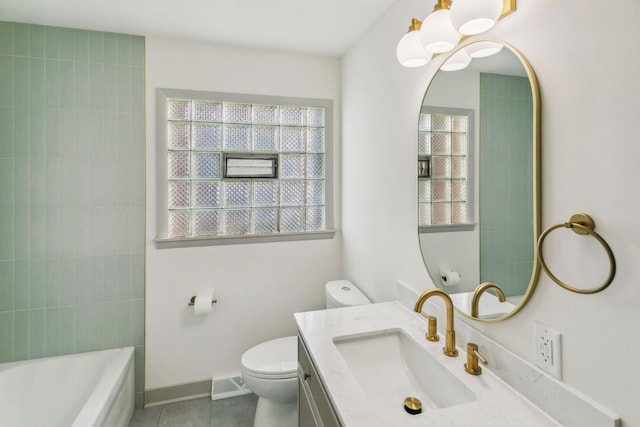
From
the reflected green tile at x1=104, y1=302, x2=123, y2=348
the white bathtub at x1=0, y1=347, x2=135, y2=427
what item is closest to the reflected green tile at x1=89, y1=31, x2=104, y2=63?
the reflected green tile at x1=104, y1=302, x2=123, y2=348

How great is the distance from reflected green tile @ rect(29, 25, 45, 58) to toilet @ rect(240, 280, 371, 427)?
2241mm

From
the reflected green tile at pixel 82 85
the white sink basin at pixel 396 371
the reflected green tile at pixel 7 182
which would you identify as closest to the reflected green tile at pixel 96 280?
the reflected green tile at pixel 7 182

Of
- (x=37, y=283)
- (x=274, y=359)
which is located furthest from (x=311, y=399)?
(x=37, y=283)

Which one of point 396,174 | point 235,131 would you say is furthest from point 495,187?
point 235,131

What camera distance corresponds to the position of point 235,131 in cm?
227

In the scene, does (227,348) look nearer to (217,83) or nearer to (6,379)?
(6,379)

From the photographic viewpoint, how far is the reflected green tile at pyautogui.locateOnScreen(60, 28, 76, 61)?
1932 mm

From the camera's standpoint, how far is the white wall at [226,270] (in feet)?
6.91

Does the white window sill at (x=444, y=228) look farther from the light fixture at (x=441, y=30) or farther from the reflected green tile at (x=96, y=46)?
the reflected green tile at (x=96, y=46)

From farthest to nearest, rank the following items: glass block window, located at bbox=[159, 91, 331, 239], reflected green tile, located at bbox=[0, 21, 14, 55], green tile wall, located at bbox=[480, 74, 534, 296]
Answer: glass block window, located at bbox=[159, 91, 331, 239] < reflected green tile, located at bbox=[0, 21, 14, 55] < green tile wall, located at bbox=[480, 74, 534, 296]

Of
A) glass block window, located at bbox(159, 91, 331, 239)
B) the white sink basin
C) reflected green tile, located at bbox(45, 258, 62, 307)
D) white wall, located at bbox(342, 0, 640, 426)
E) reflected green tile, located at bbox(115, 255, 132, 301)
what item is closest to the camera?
white wall, located at bbox(342, 0, 640, 426)

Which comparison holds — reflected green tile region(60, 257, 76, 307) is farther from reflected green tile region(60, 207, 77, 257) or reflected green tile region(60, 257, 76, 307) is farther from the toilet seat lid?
the toilet seat lid

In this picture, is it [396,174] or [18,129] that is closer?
[396,174]

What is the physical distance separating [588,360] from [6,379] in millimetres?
2752
